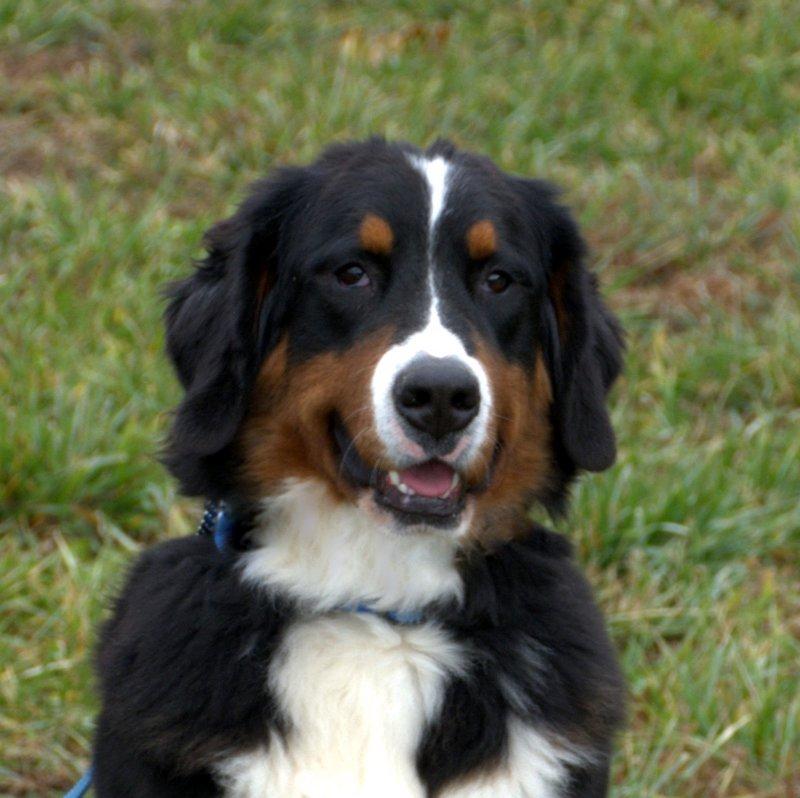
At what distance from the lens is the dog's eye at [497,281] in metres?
3.58

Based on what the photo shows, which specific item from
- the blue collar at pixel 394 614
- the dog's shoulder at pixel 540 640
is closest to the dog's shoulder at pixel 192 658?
the blue collar at pixel 394 614

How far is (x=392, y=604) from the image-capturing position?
3562 millimetres

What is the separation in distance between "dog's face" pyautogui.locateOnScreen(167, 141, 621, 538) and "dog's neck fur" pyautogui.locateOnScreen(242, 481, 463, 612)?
58mm

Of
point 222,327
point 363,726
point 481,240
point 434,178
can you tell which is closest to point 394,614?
point 363,726

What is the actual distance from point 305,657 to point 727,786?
1.60 meters

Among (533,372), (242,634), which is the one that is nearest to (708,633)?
(533,372)

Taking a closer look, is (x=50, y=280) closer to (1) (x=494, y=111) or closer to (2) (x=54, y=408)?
(2) (x=54, y=408)

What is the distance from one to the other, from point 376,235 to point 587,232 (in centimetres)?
405

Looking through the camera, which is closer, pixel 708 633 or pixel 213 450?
pixel 213 450

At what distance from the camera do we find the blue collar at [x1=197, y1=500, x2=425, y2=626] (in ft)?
11.6

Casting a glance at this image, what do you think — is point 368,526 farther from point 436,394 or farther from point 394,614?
point 436,394

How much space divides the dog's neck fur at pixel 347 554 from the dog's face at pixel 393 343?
0.06 meters

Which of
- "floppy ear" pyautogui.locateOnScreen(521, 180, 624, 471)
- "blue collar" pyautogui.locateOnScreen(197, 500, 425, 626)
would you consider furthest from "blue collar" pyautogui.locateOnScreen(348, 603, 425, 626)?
"floppy ear" pyautogui.locateOnScreen(521, 180, 624, 471)

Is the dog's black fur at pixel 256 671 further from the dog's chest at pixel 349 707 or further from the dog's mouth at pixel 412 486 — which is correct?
the dog's mouth at pixel 412 486
